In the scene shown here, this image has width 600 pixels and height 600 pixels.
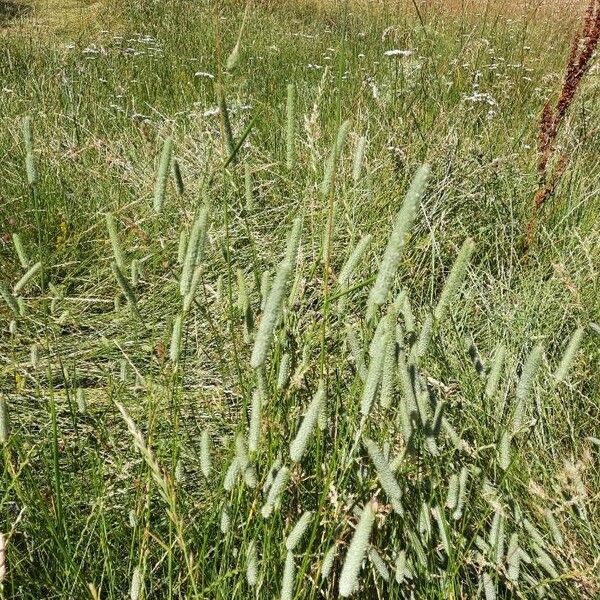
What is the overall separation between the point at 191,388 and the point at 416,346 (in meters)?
0.94

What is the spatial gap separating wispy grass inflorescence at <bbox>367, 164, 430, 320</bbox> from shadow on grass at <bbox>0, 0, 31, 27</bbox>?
23.4 ft

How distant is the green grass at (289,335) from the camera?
0.95m

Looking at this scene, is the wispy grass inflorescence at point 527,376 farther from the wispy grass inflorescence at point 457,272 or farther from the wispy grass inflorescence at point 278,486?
the wispy grass inflorescence at point 278,486

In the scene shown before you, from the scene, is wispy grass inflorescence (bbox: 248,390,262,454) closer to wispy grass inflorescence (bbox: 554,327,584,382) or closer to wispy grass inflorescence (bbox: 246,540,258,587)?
wispy grass inflorescence (bbox: 246,540,258,587)

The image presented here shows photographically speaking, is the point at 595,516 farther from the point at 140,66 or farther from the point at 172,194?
the point at 140,66

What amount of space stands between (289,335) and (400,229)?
608mm

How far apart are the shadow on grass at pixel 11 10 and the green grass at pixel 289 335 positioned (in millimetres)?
2778

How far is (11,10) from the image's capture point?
7348 mm

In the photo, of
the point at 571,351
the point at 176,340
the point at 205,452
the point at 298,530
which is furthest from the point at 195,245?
the point at 571,351

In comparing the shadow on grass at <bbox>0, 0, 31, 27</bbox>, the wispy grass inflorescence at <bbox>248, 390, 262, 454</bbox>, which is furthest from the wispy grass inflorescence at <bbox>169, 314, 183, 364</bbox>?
the shadow on grass at <bbox>0, 0, 31, 27</bbox>

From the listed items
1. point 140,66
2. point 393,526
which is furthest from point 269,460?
point 140,66

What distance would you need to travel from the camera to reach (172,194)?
7.89 feet

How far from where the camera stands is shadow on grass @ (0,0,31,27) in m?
6.77

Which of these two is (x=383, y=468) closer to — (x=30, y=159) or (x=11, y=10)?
(x=30, y=159)
